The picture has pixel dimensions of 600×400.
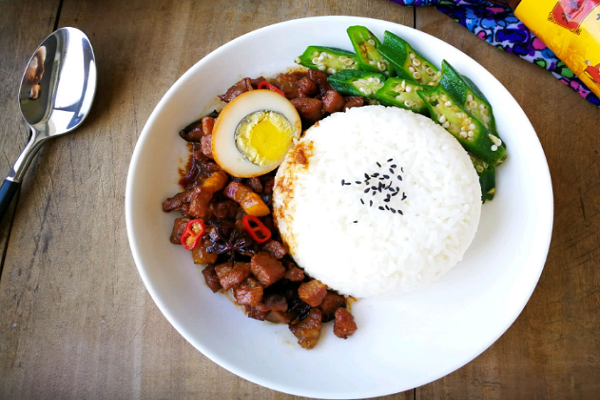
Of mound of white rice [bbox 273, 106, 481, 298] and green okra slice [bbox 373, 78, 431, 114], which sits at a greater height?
green okra slice [bbox 373, 78, 431, 114]

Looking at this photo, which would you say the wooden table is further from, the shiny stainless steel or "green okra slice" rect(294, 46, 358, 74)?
"green okra slice" rect(294, 46, 358, 74)

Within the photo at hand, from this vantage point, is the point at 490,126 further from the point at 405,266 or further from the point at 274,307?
the point at 274,307

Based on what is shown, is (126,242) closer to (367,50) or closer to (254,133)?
(254,133)

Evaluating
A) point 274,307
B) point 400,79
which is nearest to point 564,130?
point 400,79

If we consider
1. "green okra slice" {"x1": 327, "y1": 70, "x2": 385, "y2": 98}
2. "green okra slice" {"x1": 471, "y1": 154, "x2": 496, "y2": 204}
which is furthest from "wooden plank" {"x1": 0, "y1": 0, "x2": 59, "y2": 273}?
"green okra slice" {"x1": 471, "y1": 154, "x2": 496, "y2": 204}

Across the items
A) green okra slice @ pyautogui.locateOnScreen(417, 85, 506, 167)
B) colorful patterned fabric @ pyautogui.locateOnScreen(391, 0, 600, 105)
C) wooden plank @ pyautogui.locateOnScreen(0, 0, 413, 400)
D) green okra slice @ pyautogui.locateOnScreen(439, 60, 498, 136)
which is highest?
Answer: colorful patterned fabric @ pyautogui.locateOnScreen(391, 0, 600, 105)

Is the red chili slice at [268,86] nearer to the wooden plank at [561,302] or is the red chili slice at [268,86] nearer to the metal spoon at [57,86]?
the metal spoon at [57,86]

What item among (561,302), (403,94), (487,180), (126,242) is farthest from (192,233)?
(561,302)

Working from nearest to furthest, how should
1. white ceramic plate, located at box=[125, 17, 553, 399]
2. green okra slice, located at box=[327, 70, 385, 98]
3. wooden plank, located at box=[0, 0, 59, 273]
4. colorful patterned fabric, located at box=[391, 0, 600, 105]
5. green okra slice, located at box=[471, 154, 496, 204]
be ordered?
1. white ceramic plate, located at box=[125, 17, 553, 399]
2. green okra slice, located at box=[471, 154, 496, 204]
3. green okra slice, located at box=[327, 70, 385, 98]
4. colorful patterned fabric, located at box=[391, 0, 600, 105]
5. wooden plank, located at box=[0, 0, 59, 273]
